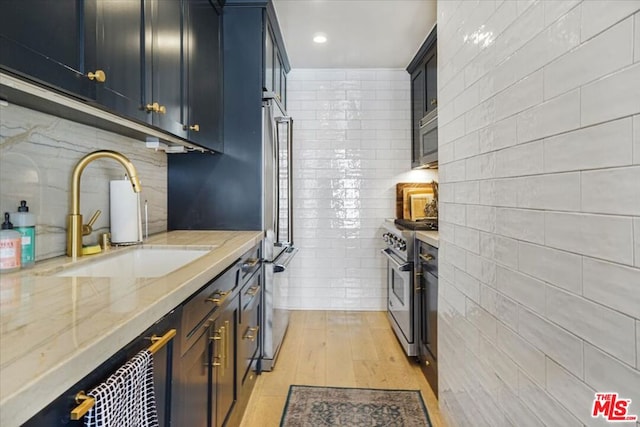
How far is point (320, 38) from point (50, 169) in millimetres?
2485

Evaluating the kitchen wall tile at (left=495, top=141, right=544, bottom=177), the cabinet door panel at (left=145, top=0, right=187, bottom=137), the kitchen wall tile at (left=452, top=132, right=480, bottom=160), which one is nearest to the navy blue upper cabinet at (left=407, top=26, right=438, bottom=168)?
the kitchen wall tile at (left=452, top=132, right=480, bottom=160)

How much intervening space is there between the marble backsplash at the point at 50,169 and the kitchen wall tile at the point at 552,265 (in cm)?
162

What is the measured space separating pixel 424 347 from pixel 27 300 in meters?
2.25

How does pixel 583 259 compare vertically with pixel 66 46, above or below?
below

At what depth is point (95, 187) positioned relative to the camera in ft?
5.90

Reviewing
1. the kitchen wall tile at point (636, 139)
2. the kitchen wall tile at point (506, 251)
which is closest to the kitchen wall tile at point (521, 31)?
the kitchen wall tile at point (636, 139)

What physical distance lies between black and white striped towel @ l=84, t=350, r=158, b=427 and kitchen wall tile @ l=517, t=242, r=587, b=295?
97cm

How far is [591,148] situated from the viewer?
847mm

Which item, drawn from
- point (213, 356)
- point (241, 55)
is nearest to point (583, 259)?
point (213, 356)

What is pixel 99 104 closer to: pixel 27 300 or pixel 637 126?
pixel 27 300

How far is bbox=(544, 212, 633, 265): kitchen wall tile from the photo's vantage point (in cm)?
75

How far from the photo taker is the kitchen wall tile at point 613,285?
73 cm

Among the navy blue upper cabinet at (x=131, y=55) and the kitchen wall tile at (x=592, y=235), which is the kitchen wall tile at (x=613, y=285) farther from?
the navy blue upper cabinet at (x=131, y=55)

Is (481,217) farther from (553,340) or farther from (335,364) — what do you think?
(335,364)
